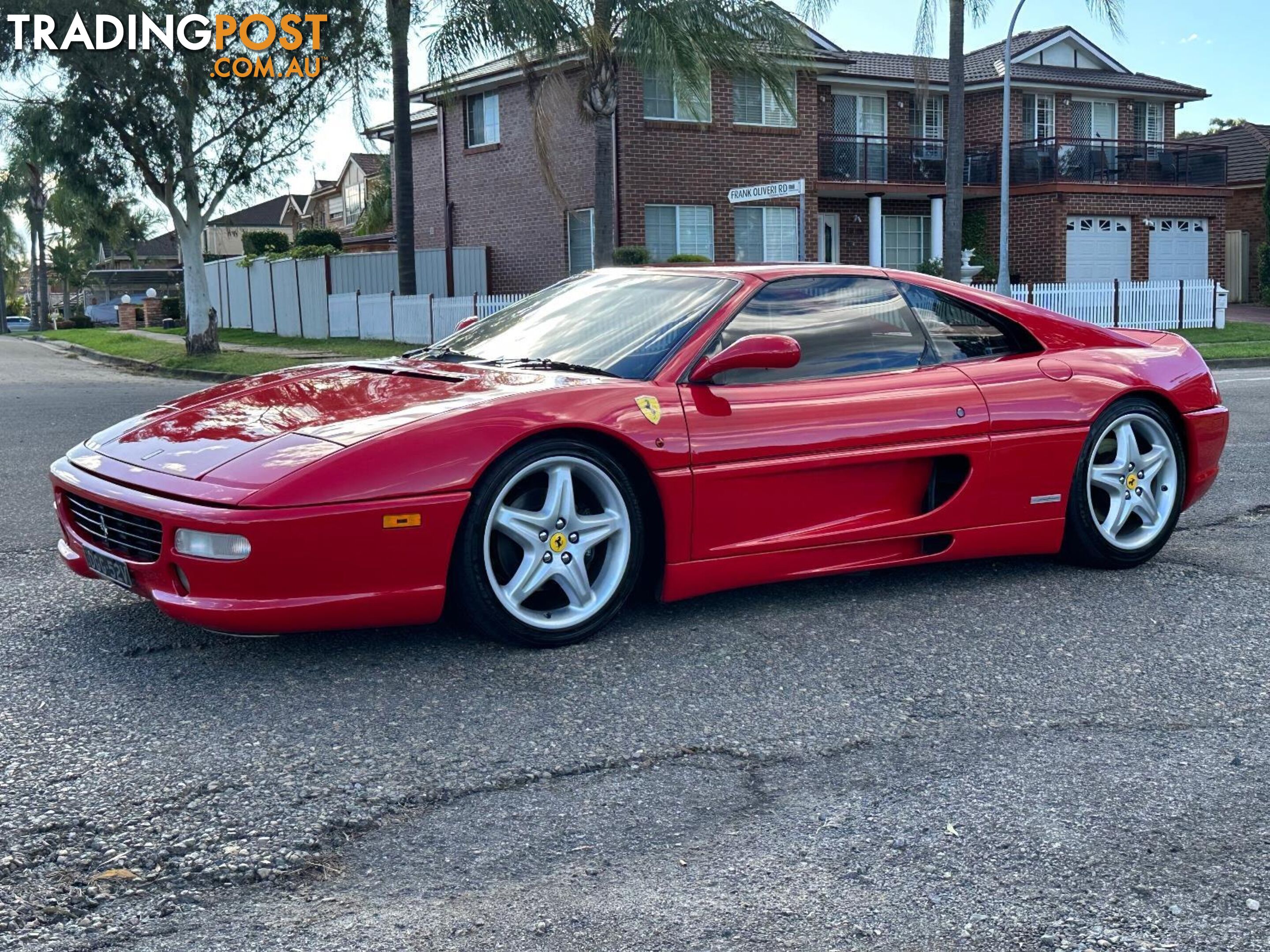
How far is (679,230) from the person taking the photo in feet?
92.0

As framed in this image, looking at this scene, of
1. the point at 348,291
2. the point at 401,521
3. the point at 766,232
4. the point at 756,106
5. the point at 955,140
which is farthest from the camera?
the point at 348,291

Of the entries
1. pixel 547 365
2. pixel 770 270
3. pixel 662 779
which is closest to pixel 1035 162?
pixel 770 270

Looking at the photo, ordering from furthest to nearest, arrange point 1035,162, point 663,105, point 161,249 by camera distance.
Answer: point 161,249, point 1035,162, point 663,105

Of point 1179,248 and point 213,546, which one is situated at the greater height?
point 1179,248

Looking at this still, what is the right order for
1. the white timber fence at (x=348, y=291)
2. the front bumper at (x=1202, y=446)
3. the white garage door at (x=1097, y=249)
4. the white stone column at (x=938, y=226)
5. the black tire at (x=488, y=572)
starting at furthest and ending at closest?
the white garage door at (x=1097, y=249) < the white stone column at (x=938, y=226) < the white timber fence at (x=348, y=291) < the front bumper at (x=1202, y=446) < the black tire at (x=488, y=572)

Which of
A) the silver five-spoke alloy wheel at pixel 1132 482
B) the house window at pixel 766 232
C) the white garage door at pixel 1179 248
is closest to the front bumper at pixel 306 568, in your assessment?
the silver five-spoke alloy wheel at pixel 1132 482

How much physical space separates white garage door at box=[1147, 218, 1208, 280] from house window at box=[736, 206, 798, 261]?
39.4 ft

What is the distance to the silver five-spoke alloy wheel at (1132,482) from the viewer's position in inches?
227

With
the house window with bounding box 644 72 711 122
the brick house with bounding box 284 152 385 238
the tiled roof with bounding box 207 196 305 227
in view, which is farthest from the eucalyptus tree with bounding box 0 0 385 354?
the tiled roof with bounding box 207 196 305 227

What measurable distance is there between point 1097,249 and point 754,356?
107 feet

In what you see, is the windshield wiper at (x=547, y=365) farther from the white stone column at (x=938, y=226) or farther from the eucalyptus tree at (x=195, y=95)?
the white stone column at (x=938, y=226)

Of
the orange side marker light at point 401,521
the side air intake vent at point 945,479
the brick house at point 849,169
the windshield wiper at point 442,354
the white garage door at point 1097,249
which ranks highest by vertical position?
the brick house at point 849,169

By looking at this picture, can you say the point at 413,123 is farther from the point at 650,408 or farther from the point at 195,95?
the point at 650,408

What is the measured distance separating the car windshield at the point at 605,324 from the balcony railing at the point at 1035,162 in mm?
26811
